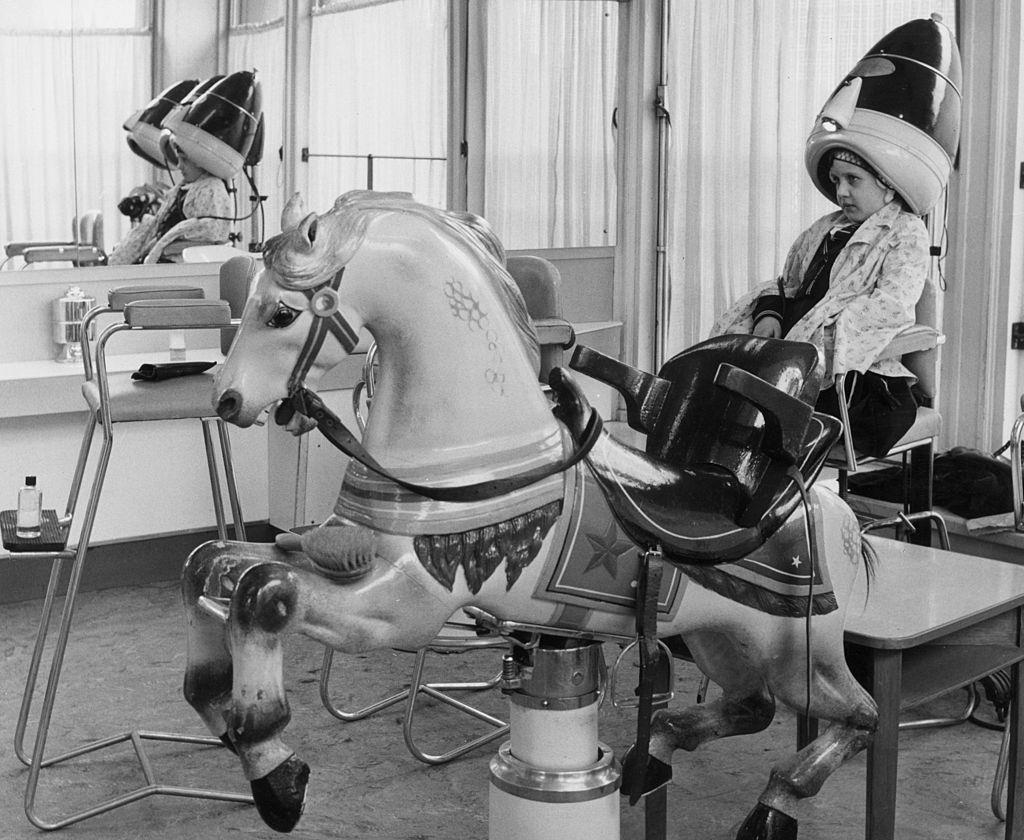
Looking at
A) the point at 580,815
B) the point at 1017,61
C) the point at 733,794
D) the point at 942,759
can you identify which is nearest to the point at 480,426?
the point at 580,815

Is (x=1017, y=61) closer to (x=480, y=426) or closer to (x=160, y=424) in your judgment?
(x=160, y=424)

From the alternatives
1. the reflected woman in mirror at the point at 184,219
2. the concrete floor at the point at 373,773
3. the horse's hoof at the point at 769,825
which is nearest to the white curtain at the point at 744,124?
the reflected woman in mirror at the point at 184,219

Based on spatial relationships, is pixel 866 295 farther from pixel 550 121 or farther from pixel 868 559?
pixel 550 121

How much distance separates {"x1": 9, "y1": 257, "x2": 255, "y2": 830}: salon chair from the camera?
245 cm

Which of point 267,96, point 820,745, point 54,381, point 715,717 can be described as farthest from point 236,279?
point 820,745

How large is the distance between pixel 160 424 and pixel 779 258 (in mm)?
2315

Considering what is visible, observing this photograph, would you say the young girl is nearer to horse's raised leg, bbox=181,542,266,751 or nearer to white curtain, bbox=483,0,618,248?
horse's raised leg, bbox=181,542,266,751

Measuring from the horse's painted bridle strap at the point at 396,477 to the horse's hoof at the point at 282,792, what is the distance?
0.34 metres

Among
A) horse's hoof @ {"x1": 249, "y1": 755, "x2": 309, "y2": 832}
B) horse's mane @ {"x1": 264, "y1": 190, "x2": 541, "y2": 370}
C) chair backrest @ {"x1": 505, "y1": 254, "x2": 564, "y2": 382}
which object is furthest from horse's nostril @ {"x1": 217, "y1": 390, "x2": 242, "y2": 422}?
chair backrest @ {"x1": 505, "y1": 254, "x2": 564, "y2": 382}

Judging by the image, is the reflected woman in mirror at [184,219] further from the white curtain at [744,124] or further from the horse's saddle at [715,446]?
the horse's saddle at [715,446]

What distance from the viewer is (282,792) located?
62.6 inches

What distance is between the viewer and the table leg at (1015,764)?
7.73 feet

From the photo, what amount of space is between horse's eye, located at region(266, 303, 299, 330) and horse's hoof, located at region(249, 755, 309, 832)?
497mm

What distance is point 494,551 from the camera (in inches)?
64.7
